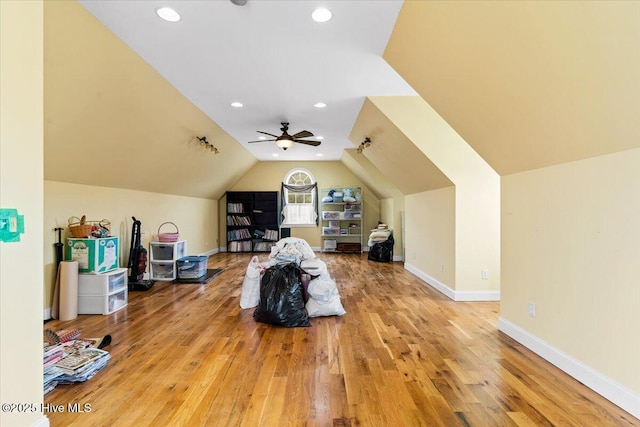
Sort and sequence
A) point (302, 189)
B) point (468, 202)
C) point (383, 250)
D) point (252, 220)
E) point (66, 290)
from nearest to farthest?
point (66, 290)
point (468, 202)
point (383, 250)
point (252, 220)
point (302, 189)

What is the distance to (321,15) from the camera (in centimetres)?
229

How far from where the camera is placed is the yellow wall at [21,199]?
4.50 ft

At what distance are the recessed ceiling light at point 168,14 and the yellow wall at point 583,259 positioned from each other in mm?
3028

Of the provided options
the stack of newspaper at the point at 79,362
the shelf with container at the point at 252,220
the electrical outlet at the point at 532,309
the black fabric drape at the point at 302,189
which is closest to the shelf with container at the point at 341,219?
the black fabric drape at the point at 302,189

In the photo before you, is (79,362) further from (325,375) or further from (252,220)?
(252,220)

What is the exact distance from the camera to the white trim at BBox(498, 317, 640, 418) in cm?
179

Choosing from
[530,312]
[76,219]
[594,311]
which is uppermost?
[76,219]

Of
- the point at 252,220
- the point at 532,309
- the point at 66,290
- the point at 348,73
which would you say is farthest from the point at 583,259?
the point at 252,220

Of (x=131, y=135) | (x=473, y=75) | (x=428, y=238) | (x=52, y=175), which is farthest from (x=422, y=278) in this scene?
(x=52, y=175)

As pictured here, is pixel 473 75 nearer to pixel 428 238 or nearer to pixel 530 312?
pixel 530 312

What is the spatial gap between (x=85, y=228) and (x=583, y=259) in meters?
4.69

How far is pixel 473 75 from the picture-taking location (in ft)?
7.35

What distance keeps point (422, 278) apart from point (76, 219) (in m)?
5.03

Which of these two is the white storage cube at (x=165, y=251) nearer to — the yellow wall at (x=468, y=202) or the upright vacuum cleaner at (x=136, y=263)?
the upright vacuum cleaner at (x=136, y=263)
